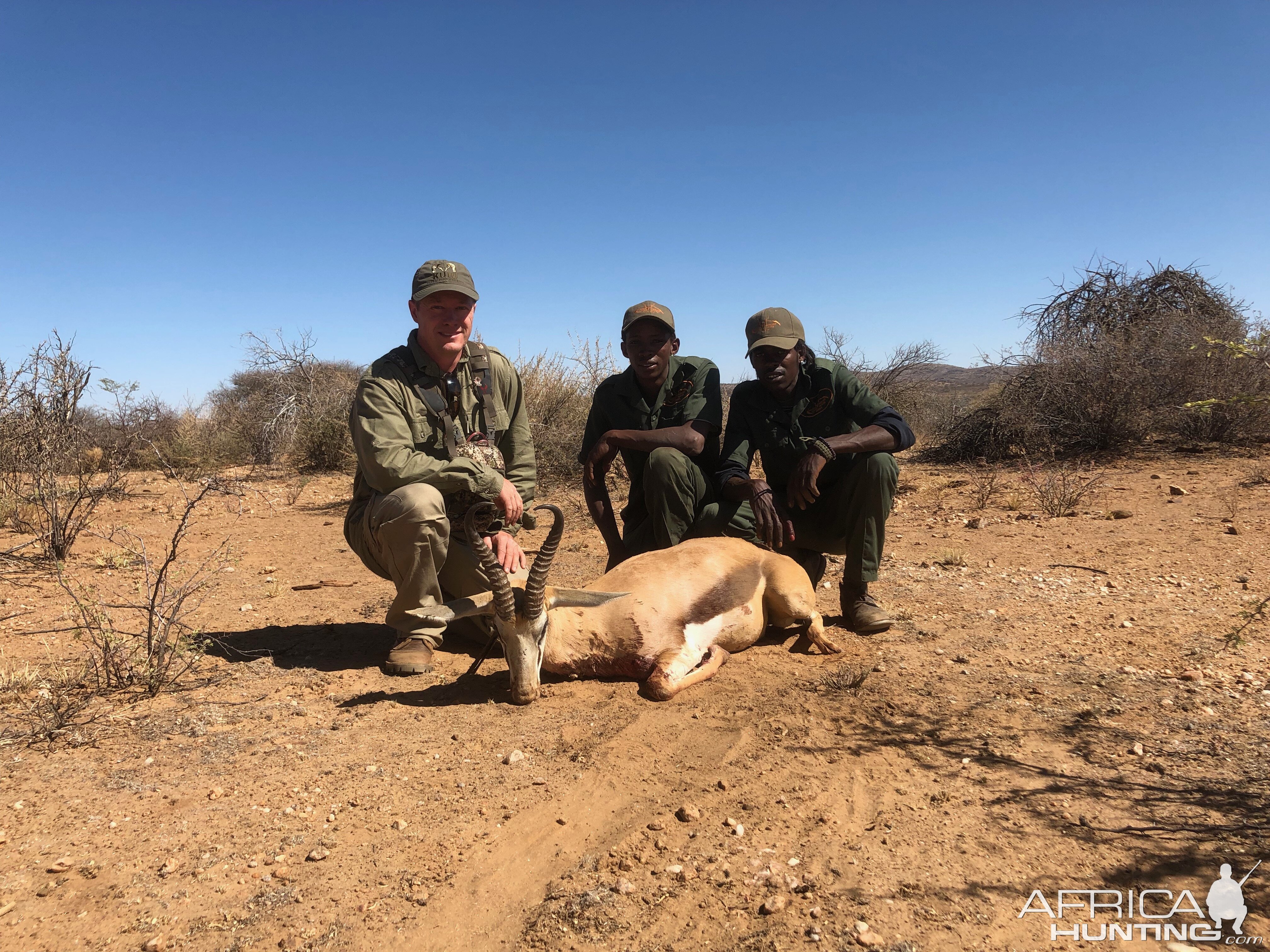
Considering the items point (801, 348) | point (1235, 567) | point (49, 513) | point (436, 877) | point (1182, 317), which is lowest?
point (436, 877)

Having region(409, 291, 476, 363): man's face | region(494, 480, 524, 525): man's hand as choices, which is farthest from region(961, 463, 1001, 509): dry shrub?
region(409, 291, 476, 363): man's face

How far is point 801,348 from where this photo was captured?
541cm

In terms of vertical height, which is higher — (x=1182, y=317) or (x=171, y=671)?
(x=1182, y=317)

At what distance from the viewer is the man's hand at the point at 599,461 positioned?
5.66 m

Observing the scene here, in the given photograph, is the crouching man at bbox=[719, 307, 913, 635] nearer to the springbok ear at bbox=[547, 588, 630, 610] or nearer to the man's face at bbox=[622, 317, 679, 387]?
the man's face at bbox=[622, 317, 679, 387]

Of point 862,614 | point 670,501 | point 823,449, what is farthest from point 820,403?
point 862,614

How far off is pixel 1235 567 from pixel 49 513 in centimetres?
982

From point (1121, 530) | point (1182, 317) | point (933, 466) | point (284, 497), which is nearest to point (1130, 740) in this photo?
point (1121, 530)

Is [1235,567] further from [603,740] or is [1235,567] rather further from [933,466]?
[933,466]

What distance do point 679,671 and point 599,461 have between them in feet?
6.02

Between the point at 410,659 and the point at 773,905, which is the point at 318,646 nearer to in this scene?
the point at 410,659

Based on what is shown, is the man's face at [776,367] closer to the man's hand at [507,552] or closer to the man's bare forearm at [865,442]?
the man's bare forearm at [865,442]

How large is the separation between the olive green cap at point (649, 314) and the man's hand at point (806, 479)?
55.8 inches

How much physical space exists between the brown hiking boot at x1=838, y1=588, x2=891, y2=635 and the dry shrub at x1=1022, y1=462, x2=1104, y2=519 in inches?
161
